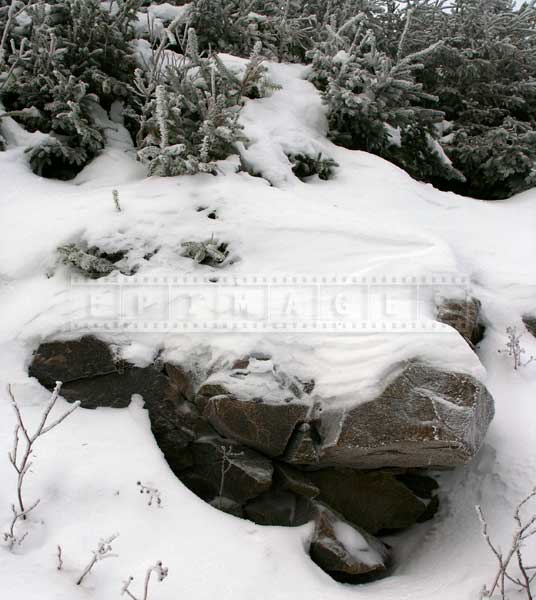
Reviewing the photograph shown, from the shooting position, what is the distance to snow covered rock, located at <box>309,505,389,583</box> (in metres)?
2.59

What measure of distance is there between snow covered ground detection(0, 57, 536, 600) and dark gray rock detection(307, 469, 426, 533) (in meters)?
0.19

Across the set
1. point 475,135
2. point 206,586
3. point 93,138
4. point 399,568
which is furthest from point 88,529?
point 475,135

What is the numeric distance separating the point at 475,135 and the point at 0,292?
4.95 metres

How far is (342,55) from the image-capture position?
212 inches

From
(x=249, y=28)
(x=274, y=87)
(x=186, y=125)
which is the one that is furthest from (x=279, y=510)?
(x=249, y=28)

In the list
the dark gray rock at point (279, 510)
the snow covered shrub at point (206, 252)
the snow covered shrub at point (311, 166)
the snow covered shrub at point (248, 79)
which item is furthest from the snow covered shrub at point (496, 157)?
the dark gray rock at point (279, 510)

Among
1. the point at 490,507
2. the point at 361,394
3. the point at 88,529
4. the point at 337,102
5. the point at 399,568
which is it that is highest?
the point at 337,102

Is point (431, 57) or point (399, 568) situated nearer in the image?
point (399, 568)

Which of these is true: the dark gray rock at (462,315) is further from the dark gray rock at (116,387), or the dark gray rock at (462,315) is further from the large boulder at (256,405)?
the dark gray rock at (116,387)

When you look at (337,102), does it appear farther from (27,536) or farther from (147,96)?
(27,536)

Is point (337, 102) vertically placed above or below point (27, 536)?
above

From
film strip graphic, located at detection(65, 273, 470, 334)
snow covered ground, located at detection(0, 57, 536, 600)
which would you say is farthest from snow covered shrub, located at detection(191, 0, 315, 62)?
film strip graphic, located at detection(65, 273, 470, 334)

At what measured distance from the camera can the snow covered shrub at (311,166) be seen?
4711 mm

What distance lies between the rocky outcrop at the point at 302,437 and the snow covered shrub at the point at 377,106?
10.7ft
